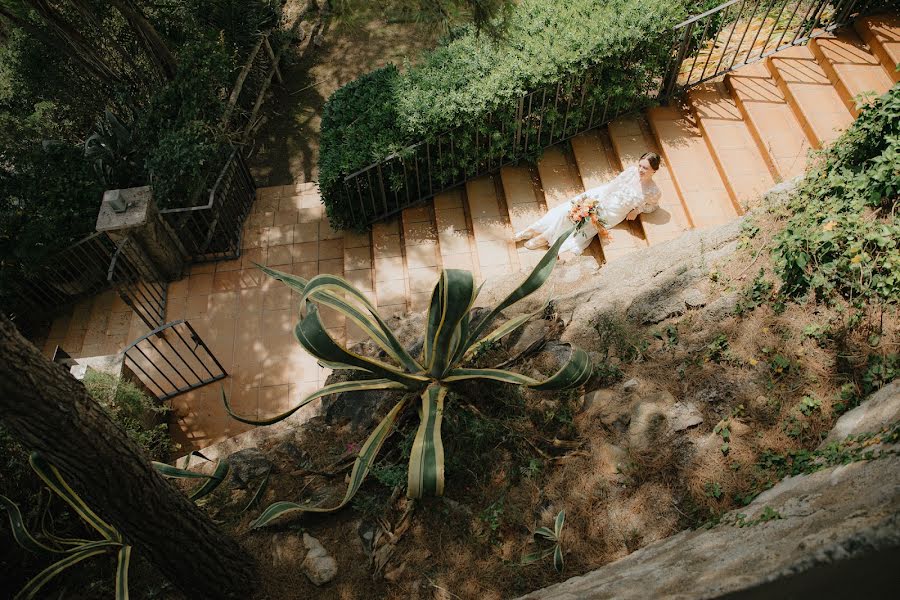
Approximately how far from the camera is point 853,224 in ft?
10.6

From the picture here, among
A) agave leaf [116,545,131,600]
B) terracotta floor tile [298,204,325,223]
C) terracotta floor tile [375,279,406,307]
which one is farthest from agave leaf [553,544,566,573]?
terracotta floor tile [298,204,325,223]

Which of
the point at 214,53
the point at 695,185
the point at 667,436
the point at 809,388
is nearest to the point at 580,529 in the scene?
the point at 667,436

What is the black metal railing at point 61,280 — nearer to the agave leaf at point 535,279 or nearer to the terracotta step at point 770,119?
the agave leaf at point 535,279

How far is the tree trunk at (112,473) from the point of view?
2.06m

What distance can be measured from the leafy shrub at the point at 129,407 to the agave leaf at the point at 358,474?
5.94 feet

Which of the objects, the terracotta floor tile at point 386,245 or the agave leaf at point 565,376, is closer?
the agave leaf at point 565,376

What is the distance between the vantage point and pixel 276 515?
10.9 feet

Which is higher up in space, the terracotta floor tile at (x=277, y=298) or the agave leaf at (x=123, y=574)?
the terracotta floor tile at (x=277, y=298)

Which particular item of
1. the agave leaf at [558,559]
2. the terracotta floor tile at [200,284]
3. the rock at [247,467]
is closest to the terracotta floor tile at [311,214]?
the terracotta floor tile at [200,284]

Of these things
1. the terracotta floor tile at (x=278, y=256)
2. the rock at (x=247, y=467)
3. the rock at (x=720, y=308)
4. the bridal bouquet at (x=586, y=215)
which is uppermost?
the terracotta floor tile at (x=278, y=256)

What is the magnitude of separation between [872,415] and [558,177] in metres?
4.38

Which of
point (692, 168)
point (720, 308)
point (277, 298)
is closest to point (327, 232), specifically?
point (277, 298)

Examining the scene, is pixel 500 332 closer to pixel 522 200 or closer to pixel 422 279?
pixel 422 279

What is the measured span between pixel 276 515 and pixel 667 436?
2234 mm
